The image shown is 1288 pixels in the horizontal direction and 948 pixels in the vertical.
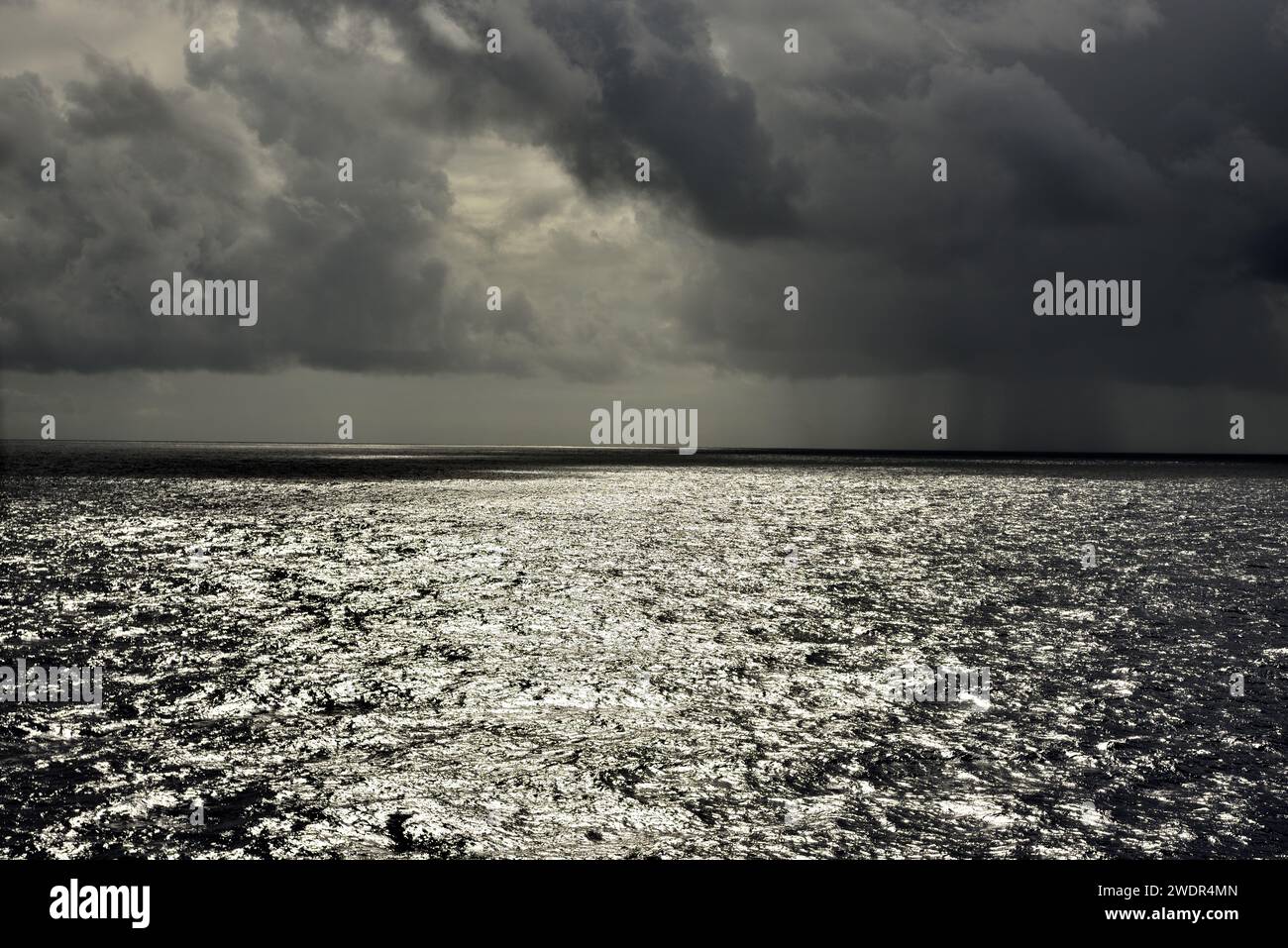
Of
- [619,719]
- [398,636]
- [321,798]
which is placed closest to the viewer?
[321,798]

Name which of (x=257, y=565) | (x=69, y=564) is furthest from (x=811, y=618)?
(x=69, y=564)

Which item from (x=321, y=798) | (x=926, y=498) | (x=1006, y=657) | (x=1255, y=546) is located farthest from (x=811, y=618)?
(x=926, y=498)

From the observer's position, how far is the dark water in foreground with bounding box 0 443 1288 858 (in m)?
15.4

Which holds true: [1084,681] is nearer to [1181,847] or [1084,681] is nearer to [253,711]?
[1181,847]

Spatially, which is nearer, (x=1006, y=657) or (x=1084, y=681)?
(x=1084, y=681)

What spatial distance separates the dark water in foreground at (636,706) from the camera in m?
15.4

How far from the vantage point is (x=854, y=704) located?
77.5ft

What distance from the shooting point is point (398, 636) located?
32188mm

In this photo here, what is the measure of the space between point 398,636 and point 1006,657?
800 inches

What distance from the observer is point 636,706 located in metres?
23.1

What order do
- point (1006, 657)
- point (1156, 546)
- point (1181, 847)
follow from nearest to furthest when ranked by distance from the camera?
point (1181, 847)
point (1006, 657)
point (1156, 546)

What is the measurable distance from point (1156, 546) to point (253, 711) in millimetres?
63572

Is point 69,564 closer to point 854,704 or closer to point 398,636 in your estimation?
point 398,636

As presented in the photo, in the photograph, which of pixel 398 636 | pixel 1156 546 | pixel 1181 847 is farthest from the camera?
pixel 1156 546
